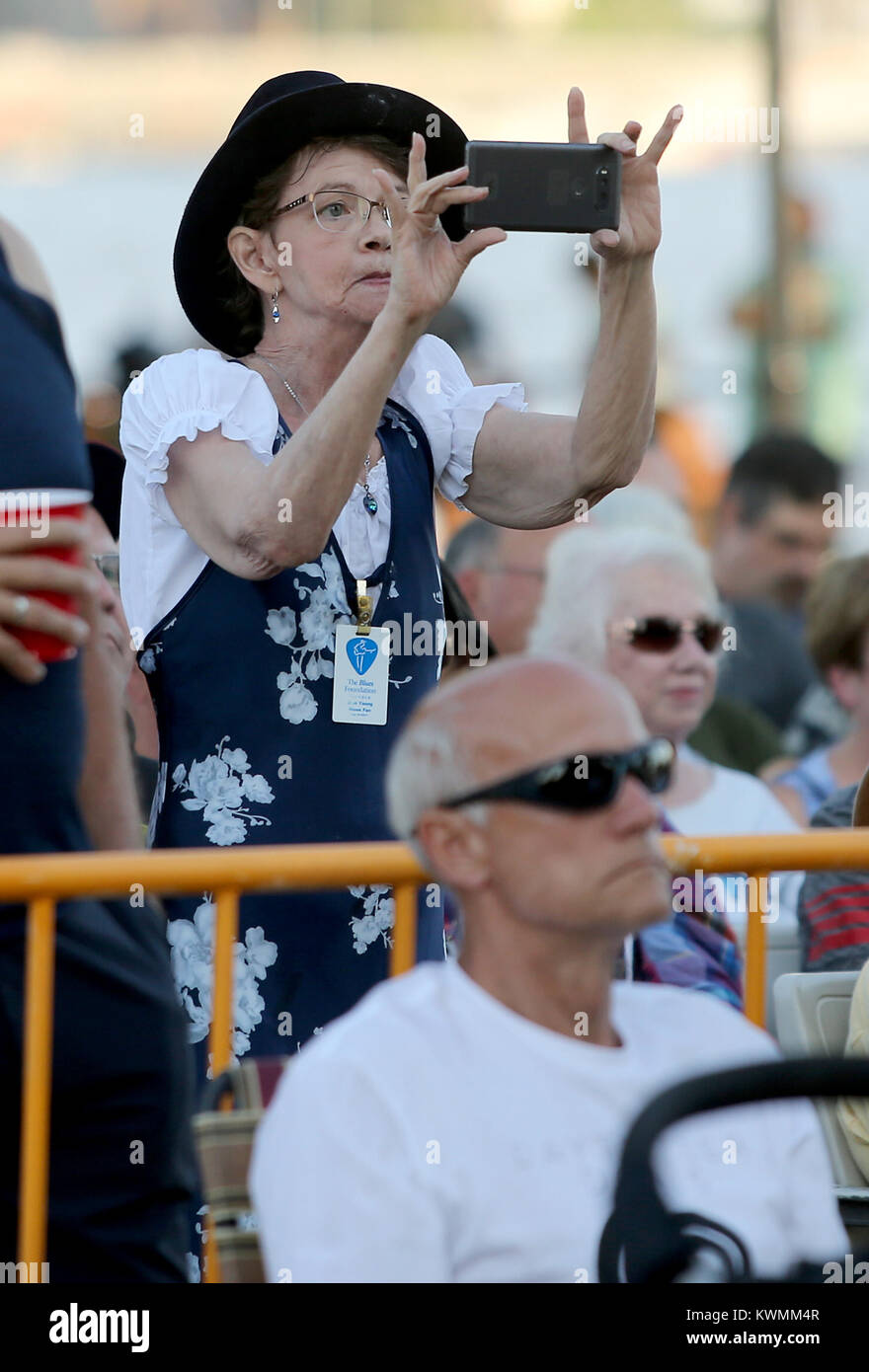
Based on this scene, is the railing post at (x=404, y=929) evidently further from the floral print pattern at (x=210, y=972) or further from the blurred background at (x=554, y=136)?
the blurred background at (x=554, y=136)

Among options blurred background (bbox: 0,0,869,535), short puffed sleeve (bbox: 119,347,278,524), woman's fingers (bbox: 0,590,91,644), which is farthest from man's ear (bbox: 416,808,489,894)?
blurred background (bbox: 0,0,869,535)

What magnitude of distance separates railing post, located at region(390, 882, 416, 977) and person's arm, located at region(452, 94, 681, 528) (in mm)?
748

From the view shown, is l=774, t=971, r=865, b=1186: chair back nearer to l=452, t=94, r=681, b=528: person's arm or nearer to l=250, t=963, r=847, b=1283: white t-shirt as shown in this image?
l=452, t=94, r=681, b=528: person's arm

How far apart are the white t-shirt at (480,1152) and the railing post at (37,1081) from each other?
292 mm

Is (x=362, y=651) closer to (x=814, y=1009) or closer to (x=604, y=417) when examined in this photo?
(x=604, y=417)

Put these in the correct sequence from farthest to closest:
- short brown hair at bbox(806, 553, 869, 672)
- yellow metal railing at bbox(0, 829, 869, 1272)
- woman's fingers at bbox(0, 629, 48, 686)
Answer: short brown hair at bbox(806, 553, 869, 672) < yellow metal railing at bbox(0, 829, 869, 1272) < woman's fingers at bbox(0, 629, 48, 686)

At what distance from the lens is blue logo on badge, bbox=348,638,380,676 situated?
9.79ft

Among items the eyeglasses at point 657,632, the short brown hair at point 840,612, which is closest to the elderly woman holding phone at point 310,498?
the eyeglasses at point 657,632

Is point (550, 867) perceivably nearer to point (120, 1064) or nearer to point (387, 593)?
point (120, 1064)

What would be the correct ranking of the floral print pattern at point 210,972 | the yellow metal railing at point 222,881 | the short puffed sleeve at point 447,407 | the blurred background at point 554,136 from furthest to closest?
1. the blurred background at point 554,136
2. the short puffed sleeve at point 447,407
3. the floral print pattern at point 210,972
4. the yellow metal railing at point 222,881

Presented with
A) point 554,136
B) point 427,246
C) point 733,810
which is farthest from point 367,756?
point 554,136

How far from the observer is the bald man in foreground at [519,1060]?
7.00 ft

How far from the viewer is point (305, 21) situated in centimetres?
1283

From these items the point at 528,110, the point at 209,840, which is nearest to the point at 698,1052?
the point at 209,840
